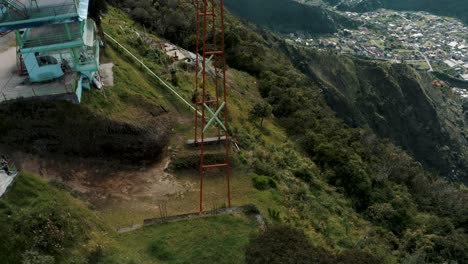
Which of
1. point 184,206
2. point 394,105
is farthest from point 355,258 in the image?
point 394,105

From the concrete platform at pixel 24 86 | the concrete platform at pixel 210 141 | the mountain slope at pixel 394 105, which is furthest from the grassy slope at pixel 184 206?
the mountain slope at pixel 394 105

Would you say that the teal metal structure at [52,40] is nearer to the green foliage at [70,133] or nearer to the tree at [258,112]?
the green foliage at [70,133]

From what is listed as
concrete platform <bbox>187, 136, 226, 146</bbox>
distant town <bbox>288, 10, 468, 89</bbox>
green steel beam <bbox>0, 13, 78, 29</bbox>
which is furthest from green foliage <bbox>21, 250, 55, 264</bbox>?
distant town <bbox>288, 10, 468, 89</bbox>

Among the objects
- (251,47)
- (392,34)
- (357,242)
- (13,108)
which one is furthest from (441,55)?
(13,108)

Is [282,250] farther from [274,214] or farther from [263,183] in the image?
[263,183]

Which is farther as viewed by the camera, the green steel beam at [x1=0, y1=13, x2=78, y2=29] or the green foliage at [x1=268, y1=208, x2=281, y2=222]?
the green steel beam at [x1=0, y1=13, x2=78, y2=29]

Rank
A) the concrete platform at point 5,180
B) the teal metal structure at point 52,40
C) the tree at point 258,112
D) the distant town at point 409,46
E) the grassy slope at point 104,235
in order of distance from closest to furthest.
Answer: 1. the grassy slope at point 104,235
2. the concrete platform at point 5,180
3. the teal metal structure at point 52,40
4. the tree at point 258,112
5. the distant town at point 409,46

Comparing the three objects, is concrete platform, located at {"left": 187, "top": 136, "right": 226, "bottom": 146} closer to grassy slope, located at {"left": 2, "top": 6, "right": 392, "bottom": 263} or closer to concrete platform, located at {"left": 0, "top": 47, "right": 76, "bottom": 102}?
grassy slope, located at {"left": 2, "top": 6, "right": 392, "bottom": 263}
